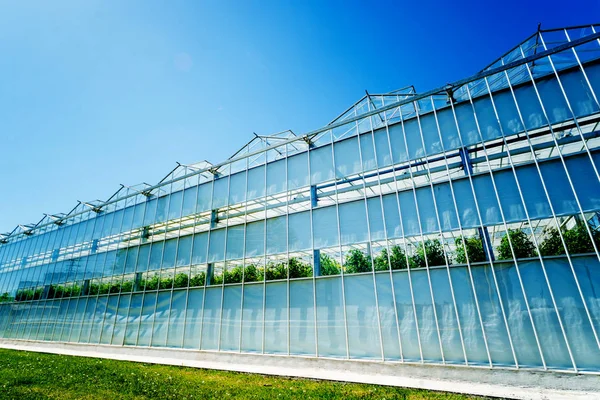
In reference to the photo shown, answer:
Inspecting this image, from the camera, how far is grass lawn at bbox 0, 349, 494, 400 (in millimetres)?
9266

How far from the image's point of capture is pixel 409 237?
12344mm

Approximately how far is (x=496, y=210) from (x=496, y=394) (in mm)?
5747

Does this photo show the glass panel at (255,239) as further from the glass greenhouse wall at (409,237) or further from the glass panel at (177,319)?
the glass panel at (177,319)

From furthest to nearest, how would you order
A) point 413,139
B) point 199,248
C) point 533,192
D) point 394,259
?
point 199,248
point 413,139
point 394,259
point 533,192

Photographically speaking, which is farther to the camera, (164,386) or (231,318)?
(231,318)

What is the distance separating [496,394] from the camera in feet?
29.1

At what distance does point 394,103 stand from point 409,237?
21.2 feet

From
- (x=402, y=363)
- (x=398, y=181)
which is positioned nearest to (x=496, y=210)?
(x=398, y=181)

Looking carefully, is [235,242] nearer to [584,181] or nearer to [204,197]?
[204,197]

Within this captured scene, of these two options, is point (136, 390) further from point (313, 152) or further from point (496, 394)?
point (313, 152)

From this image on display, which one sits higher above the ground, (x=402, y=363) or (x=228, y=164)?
(x=228, y=164)

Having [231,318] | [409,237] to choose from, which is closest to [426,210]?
[409,237]

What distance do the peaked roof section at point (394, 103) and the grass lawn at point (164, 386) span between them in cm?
1086

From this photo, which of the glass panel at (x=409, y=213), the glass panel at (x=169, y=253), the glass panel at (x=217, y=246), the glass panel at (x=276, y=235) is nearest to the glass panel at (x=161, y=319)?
the glass panel at (x=169, y=253)
